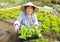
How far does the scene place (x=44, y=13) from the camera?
941cm

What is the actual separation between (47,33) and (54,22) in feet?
4.24

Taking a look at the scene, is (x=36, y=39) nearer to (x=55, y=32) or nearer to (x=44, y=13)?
(x=55, y=32)

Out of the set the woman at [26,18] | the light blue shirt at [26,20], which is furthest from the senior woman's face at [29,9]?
the light blue shirt at [26,20]

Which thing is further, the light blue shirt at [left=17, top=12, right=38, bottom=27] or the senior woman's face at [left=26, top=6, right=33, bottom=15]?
the light blue shirt at [left=17, top=12, right=38, bottom=27]

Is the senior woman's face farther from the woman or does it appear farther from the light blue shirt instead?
the light blue shirt

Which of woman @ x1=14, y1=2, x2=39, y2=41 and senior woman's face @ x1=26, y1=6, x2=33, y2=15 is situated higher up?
senior woman's face @ x1=26, y1=6, x2=33, y2=15

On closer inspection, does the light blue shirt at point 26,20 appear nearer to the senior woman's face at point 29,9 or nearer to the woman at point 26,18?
the woman at point 26,18

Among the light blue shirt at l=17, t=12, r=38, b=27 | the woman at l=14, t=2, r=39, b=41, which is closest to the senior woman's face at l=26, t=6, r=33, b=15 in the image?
the woman at l=14, t=2, r=39, b=41

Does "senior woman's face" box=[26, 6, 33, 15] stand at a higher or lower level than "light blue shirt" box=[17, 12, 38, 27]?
higher

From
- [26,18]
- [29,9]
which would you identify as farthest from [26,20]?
[29,9]

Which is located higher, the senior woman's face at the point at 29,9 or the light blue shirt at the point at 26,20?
the senior woman's face at the point at 29,9

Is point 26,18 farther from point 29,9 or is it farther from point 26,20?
point 29,9

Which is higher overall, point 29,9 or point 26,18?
point 29,9

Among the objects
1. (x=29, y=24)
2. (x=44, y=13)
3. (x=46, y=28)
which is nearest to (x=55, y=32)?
(x=46, y=28)
